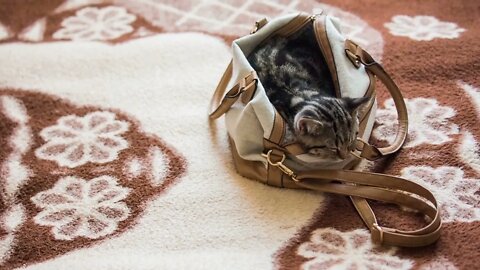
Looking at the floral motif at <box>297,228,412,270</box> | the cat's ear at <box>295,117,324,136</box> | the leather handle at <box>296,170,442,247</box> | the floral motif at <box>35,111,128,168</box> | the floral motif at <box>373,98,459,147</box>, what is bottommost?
A: the floral motif at <box>35,111,128,168</box>

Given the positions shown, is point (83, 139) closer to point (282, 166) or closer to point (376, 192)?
point (282, 166)

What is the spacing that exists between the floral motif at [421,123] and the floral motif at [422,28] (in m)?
0.28

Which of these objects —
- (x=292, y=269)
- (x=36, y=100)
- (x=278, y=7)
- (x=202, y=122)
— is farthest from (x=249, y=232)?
(x=278, y=7)

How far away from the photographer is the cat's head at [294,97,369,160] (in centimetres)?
113

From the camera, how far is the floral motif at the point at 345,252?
40.9 inches

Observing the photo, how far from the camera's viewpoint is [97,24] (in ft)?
5.80

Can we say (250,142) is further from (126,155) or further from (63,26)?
(63,26)

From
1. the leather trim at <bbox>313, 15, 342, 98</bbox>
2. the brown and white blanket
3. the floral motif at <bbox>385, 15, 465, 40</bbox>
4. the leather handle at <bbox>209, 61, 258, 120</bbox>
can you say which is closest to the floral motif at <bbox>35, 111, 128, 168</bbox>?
the brown and white blanket

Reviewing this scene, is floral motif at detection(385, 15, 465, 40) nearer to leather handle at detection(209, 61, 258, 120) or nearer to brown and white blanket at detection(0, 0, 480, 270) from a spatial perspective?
brown and white blanket at detection(0, 0, 480, 270)

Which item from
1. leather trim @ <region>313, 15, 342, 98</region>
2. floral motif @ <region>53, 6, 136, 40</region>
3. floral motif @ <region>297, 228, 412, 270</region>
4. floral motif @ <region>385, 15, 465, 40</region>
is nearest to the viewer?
floral motif @ <region>297, 228, 412, 270</region>

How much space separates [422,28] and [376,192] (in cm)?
66

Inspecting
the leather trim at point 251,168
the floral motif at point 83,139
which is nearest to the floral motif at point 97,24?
the floral motif at point 83,139

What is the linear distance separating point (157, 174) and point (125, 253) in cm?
21

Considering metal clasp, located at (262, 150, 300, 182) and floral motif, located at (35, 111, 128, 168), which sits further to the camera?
floral motif, located at (35, 111, 128, 168)
